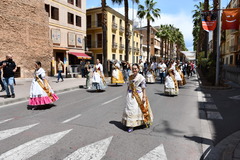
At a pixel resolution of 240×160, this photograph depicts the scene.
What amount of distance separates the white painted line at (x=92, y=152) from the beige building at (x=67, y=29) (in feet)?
62.3

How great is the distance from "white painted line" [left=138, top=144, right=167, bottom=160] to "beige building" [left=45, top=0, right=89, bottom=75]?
19483 millimetres

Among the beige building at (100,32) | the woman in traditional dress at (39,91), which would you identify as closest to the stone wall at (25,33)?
the woman in traditional dress at (39,91)

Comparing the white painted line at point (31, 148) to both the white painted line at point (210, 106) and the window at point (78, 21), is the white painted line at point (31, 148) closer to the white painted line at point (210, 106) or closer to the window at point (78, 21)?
the white painted line at point (210, 106)

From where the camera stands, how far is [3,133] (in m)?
4.76

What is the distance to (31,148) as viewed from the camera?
12.8 feet

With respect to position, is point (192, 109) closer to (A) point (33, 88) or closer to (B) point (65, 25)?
(A) point (33, 88)

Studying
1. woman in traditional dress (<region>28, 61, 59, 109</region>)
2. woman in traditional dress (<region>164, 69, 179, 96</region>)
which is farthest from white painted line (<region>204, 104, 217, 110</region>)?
woman in traditional dress (<region>28, 61, 59, 109</region>)

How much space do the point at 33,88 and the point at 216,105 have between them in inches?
279

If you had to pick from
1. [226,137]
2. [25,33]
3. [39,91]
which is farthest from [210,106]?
[25,33]

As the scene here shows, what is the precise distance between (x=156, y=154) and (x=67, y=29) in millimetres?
27192

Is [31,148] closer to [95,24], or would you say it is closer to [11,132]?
[11,132]

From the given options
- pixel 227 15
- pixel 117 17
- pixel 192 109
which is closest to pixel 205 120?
pixel 192 109

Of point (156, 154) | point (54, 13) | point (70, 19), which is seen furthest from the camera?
point (70, 19)

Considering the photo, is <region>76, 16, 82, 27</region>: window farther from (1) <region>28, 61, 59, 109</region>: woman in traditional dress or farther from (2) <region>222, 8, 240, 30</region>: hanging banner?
(1) <region>28, 61, 59, 109</region>: woman in traditional dress
